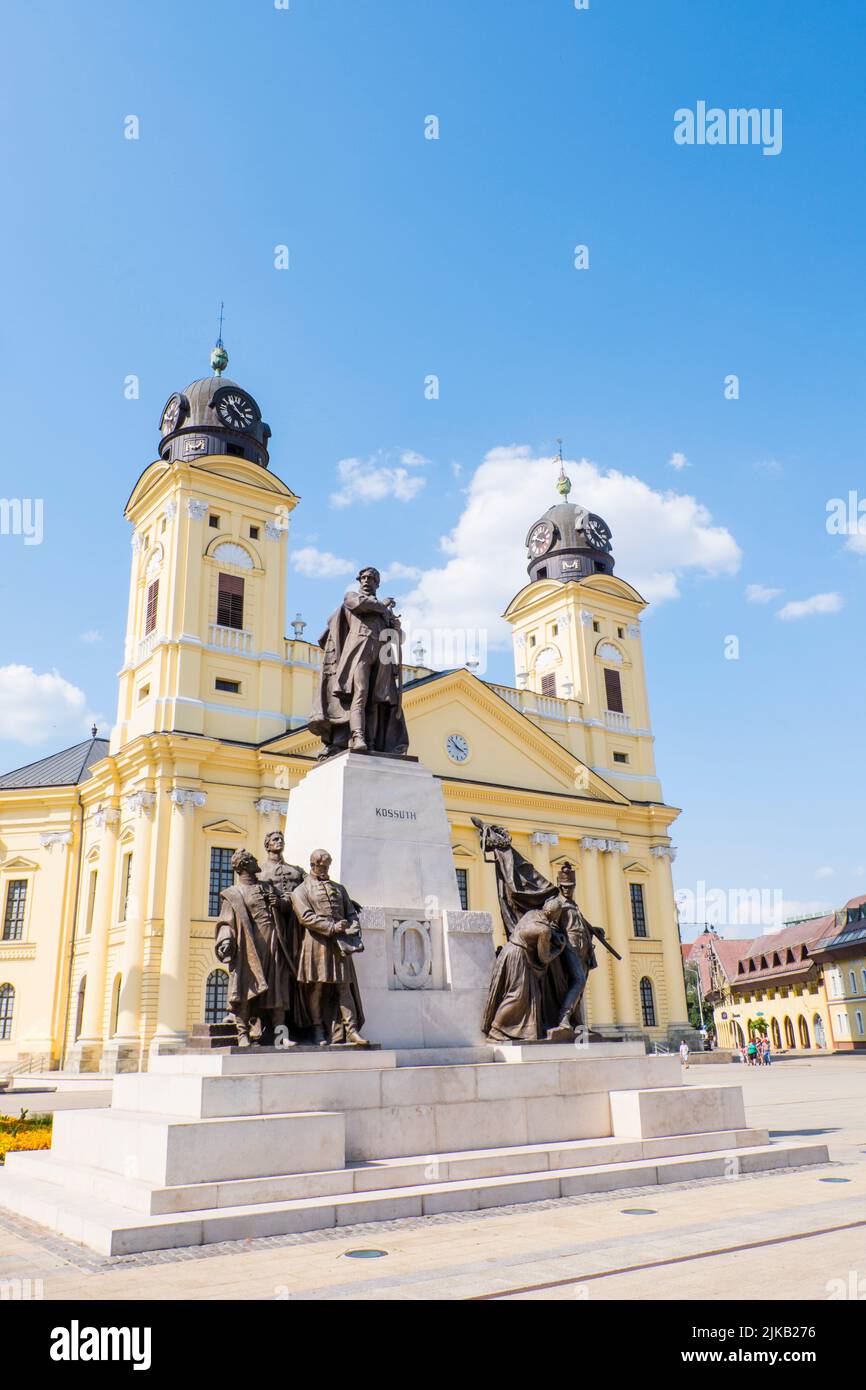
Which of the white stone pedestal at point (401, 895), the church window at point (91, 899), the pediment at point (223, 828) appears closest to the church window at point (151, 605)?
the pediment at point (223, 828)

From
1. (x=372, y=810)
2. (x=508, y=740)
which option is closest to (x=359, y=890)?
(x=372, y=810)

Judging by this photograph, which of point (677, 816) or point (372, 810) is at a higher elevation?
point (677, 816)

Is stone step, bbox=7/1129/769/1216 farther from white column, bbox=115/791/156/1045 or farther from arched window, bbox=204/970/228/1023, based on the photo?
arched window, bbox=204/970/228/1023

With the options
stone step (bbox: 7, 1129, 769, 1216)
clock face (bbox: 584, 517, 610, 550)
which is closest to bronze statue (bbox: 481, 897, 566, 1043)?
stone step (bbox: 7, 1129, 769, 1216)

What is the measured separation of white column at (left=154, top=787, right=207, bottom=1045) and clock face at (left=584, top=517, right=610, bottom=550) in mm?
28116

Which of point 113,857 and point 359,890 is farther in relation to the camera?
point 113,857

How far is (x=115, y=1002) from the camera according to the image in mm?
36562

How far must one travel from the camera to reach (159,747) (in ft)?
121

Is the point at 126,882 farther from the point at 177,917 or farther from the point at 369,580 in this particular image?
the point at 369,580

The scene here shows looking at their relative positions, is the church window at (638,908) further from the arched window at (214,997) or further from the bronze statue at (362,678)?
the bronze statue at (362,678)

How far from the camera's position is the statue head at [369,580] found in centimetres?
1289
